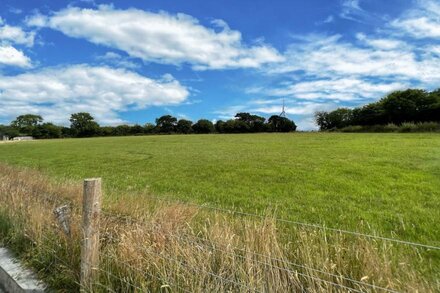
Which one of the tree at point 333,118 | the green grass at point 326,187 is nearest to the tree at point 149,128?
the tree at point 333,118

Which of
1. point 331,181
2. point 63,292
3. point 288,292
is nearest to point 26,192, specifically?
point 63,292

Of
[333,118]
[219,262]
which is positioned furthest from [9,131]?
[219,262]

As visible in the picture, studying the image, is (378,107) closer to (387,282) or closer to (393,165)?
(393,165)

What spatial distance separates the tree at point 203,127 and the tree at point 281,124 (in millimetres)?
21426

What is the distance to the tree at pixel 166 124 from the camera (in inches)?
5595

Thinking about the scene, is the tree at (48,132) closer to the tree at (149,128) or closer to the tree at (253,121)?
the tree at (149,128)

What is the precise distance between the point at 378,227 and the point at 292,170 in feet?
27.4

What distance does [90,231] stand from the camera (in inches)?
188

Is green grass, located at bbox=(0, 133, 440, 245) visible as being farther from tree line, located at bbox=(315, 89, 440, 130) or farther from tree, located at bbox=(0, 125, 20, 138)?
tree, located at bbox=(0, 125, 20, 138)

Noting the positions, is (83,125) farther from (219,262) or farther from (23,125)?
(219,262)

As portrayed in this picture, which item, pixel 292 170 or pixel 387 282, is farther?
pixel 292 170

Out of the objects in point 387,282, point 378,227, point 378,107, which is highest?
point 378,107

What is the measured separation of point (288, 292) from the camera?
3809 millimetres

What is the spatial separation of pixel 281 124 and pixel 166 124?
47170 mm
